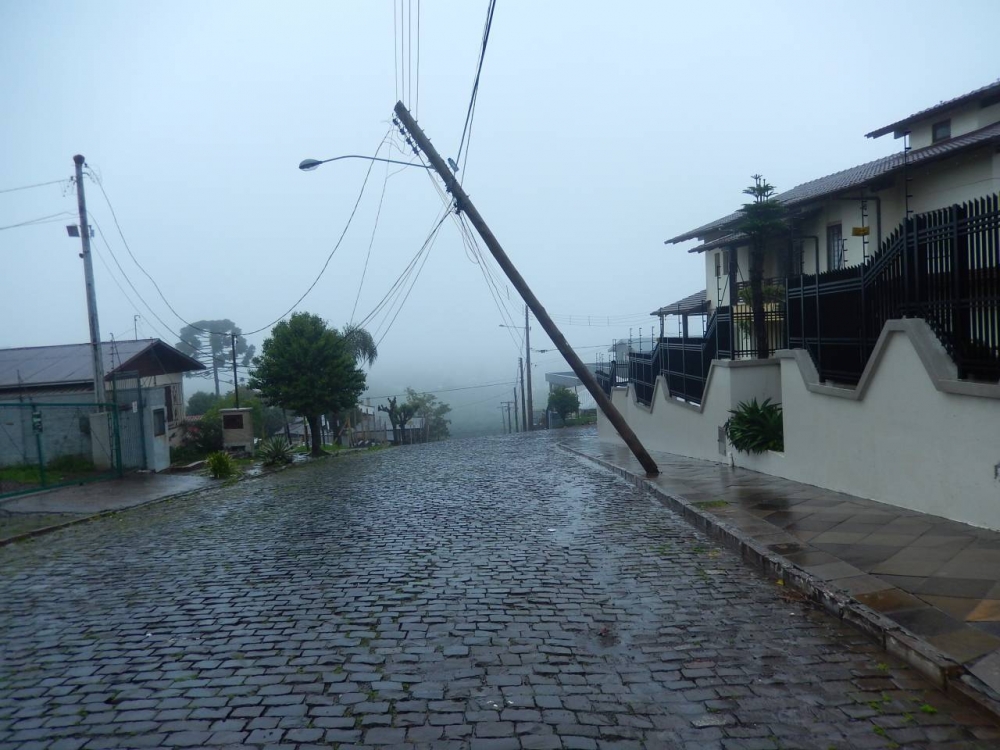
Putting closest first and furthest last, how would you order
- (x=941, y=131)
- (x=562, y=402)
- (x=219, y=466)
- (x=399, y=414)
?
(x=941, y=131)
(x=219, y=466)
(x=562, y=402)
(x=399, y=414)

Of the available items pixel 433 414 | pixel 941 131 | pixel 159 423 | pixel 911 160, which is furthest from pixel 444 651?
pixel 433 414

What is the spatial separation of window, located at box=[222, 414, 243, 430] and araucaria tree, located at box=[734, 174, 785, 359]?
2789 cm

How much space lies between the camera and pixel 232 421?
38.3 m

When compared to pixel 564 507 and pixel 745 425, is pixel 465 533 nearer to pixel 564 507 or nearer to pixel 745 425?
pixel 564 507

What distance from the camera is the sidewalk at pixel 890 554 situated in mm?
5266

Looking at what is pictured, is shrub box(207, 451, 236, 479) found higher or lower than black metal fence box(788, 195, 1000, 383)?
lower

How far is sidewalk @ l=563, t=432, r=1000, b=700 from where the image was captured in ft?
17.3

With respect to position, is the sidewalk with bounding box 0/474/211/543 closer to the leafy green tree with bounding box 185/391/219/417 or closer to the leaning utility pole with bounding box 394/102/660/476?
the leaning utility pole with bounding box 394/102/660/476

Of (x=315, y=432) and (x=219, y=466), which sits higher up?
(x=219, y=466)

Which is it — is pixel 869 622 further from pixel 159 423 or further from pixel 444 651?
pixel 159 423

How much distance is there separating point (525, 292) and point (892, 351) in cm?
823

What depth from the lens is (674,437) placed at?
2098 centimetres

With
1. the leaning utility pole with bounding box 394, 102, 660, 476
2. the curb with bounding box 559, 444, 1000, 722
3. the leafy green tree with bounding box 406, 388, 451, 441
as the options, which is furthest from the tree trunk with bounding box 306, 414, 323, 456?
the leafy green tree with bounding box 406, 388, 451, 441

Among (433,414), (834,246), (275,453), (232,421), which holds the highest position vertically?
(834,246)
